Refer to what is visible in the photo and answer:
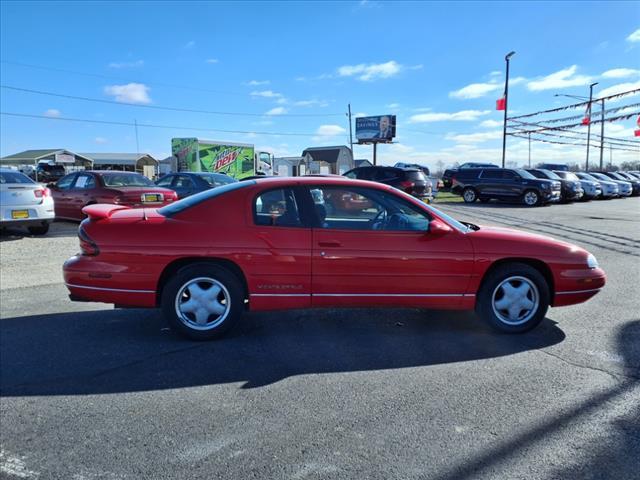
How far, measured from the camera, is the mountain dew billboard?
1054 inches

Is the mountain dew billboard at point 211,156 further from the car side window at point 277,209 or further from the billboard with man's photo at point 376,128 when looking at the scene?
the billboard with man's photo at point 376,128

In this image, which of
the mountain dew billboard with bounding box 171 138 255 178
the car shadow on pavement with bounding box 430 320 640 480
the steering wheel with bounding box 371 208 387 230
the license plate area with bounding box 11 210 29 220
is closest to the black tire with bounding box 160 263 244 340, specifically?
the steering wheel with bounding box 371 208 387 230

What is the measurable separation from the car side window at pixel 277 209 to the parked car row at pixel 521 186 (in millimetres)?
19863

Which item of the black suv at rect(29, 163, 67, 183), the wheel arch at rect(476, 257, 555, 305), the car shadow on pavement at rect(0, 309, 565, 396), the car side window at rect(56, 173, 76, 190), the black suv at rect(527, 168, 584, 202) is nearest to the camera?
the car shadow on pavement at rect(0, 309, 565, 396)

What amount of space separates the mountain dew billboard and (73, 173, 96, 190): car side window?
15.3 metres

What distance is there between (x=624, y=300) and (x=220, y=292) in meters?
4.86

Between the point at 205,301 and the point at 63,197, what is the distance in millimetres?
9418

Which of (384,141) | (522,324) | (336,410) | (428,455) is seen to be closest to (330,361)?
(336,410)

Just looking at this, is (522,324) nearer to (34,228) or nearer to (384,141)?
(34,228)

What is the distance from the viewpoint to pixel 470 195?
23.6 m

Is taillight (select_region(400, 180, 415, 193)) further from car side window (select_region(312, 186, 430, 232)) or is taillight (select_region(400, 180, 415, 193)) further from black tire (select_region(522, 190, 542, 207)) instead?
car side window (select_region(312, 186, 430, 232))

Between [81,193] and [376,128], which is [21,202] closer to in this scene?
[81,193]

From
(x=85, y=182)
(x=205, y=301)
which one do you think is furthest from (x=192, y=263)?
(x=85, y=182)

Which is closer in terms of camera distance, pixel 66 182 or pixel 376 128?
pixel 66 182
